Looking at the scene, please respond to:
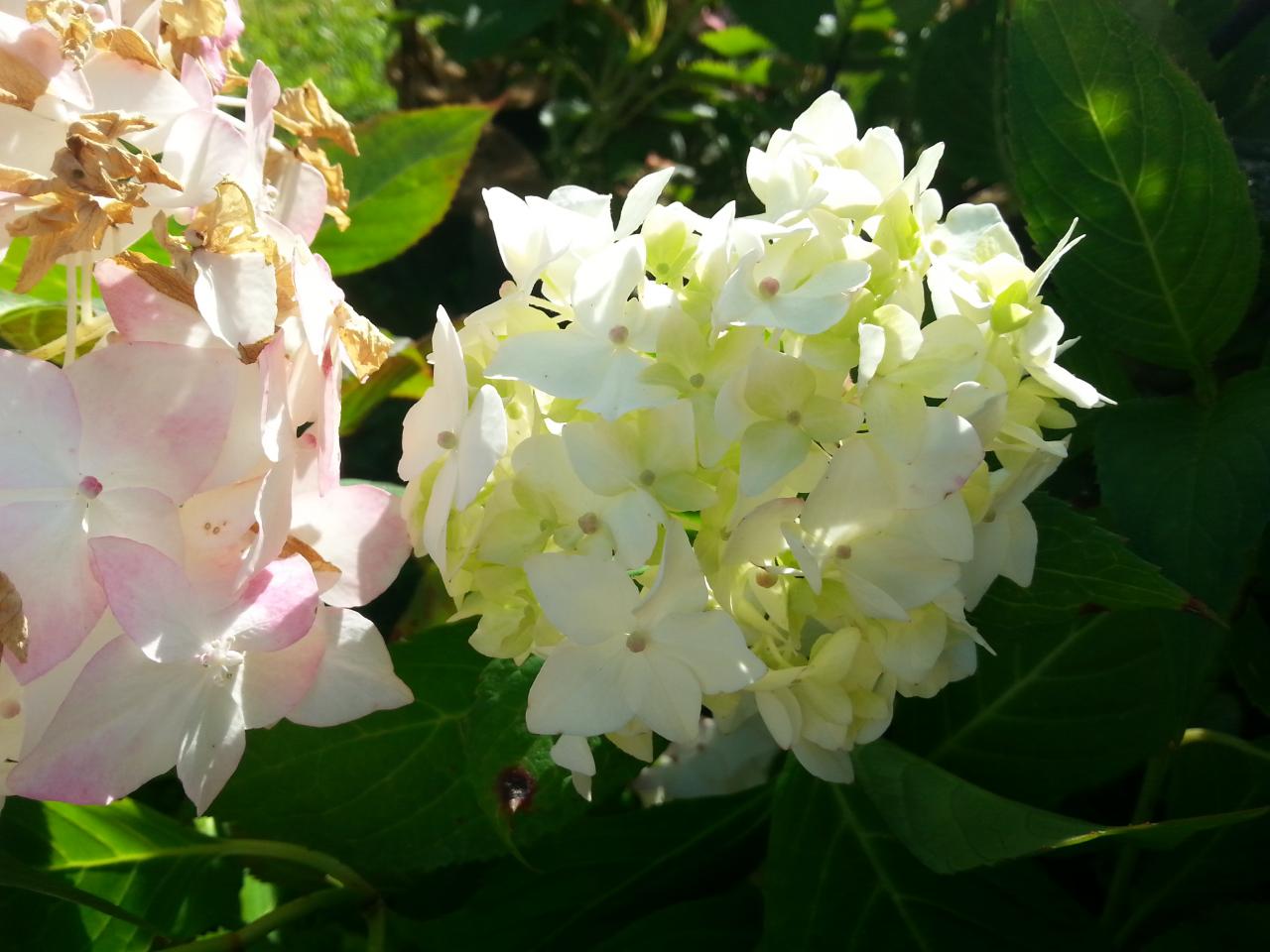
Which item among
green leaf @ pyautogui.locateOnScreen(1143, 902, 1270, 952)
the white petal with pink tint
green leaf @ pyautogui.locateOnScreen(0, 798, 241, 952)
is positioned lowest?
green leaf @ pyautogui.locateOnScreen(0, 798, 241, 952)

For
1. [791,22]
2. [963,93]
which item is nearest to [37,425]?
[963,93]

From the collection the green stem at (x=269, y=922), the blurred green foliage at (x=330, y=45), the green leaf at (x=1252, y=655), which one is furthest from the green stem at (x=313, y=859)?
the blurred green foliage at (x=330, y=45)

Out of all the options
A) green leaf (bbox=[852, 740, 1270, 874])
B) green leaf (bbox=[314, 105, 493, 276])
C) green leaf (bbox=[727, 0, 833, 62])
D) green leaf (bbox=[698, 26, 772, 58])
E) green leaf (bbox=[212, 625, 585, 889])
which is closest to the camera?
green leaf (bbox=[852, 740, 1270, 874])

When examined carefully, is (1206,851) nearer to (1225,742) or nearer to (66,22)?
(1225,742)

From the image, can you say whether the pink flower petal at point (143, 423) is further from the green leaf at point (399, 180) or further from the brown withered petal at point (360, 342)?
the green leaf at point (399, 180)

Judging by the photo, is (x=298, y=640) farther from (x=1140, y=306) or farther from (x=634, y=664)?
(x=1140, y=306)

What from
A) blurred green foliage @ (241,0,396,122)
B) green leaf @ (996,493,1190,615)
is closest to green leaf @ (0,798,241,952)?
green leaf @ (996,493,1190,615)

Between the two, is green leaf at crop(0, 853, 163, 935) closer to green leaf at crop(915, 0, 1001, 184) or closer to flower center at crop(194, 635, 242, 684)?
flower center at crop(194, 635, 242, 684)
